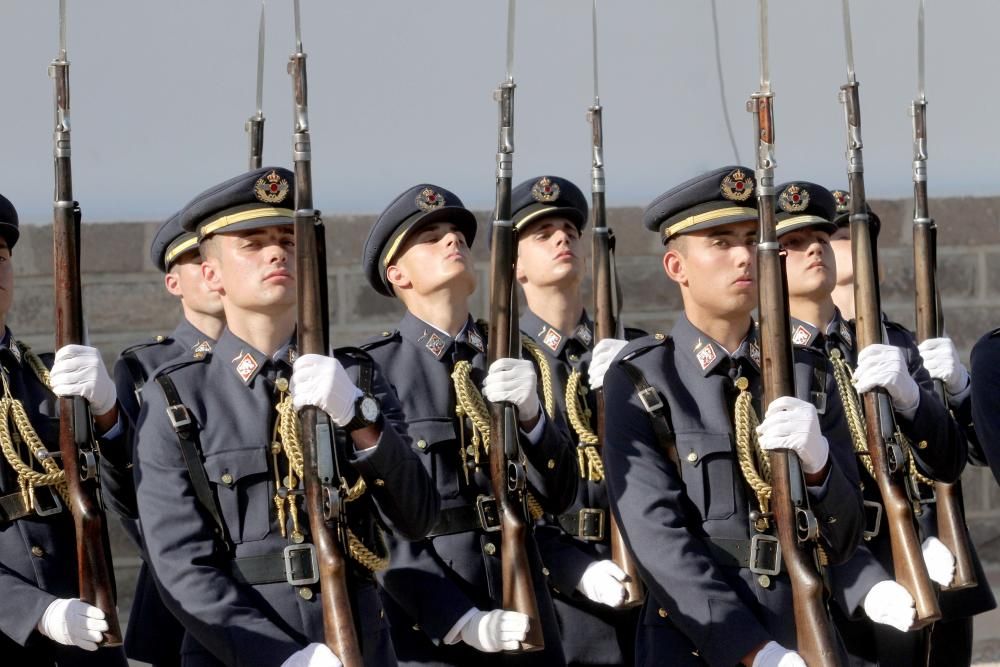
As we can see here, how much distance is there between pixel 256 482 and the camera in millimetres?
5297

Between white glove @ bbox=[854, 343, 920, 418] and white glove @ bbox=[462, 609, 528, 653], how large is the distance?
5.31 ft

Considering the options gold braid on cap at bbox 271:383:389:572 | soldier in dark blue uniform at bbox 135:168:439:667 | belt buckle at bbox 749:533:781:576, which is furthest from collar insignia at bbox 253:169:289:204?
belt buckle at bbox 749:533:781:576

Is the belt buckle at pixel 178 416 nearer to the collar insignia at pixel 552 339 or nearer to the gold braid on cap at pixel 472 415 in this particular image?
the gold braid on cap at pixel 472 415

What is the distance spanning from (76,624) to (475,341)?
1.72m

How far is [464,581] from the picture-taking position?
6070 mm

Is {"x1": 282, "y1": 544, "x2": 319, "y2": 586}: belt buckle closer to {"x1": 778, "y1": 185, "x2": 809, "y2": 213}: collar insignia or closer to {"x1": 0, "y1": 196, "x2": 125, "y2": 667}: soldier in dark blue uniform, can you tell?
{"x1": 0, "y1": 196, "x2": 125, "y2": 667}: soldier in dark blue uniform

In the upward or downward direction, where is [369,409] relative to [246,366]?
downward

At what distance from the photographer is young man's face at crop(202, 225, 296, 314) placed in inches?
218

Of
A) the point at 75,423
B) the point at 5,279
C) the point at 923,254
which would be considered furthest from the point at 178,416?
the point at 923,254

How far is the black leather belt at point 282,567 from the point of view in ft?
17.1

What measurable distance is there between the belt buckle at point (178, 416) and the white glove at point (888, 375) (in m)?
2.53

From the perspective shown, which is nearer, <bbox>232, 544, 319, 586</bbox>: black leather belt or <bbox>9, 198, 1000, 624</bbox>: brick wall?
<bbox>232, 544, 319, 586</bbox>: black leather belt

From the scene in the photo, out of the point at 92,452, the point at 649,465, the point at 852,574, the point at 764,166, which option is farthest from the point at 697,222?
the point at 92,452

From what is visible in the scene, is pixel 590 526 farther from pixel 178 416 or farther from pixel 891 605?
pixel 178 416
